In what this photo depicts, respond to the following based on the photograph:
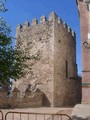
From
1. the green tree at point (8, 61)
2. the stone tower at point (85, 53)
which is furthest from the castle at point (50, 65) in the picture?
the green tree at point (8, 61)

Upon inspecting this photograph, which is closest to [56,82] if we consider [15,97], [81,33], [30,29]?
[15,97]

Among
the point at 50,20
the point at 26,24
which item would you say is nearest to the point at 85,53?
the point at 50,20

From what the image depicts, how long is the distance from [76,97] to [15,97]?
8.30 meters

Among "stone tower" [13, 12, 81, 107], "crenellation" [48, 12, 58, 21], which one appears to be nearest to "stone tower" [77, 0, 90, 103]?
"stone tower" [13, 12, 81, 107]

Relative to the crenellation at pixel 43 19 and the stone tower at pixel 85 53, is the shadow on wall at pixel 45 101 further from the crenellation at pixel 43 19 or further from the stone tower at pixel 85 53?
the stone tower at pixel 85 53

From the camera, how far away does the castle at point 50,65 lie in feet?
76.5

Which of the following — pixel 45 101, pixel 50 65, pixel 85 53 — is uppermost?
pixel 85 53

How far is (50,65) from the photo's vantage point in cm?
2395

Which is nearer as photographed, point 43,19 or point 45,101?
point 45,101

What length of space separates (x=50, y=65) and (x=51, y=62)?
302mm

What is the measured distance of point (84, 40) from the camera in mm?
14570

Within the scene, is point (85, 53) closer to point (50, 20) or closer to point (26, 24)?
point (50, 20)

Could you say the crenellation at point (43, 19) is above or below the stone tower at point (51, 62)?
above

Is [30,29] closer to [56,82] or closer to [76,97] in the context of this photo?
[56,82]
